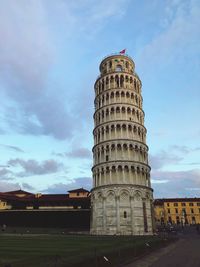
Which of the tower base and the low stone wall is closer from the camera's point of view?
the tower base

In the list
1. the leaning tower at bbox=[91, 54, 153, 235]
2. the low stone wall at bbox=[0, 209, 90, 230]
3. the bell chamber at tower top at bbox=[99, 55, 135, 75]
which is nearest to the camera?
the leaning tower at bbox=[91, 54, 153, 235]

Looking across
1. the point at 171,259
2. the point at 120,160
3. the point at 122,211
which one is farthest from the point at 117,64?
the point at 171,259

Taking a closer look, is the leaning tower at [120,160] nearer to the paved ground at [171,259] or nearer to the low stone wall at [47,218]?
the low stone wall at [47,218]

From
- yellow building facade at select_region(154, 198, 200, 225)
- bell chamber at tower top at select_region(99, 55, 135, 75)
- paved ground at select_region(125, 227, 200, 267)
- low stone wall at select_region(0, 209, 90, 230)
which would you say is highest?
bell chamber at tower top at select_region(99, 55, 135, 75)

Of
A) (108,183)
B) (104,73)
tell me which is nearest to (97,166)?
(108,183)

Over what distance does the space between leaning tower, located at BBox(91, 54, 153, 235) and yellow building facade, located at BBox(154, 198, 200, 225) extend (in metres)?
77.3

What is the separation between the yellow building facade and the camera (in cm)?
12550

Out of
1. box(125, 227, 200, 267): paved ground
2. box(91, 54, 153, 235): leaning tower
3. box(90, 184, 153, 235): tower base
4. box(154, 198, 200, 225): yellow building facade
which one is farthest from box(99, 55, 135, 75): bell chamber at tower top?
box(154, 198, 200, 225): yellow building facade

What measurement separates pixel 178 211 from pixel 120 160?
85.4 meters

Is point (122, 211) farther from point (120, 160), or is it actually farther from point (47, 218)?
point (47, 218)

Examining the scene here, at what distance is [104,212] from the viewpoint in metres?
53.2

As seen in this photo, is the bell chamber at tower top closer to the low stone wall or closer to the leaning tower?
the leaning tower

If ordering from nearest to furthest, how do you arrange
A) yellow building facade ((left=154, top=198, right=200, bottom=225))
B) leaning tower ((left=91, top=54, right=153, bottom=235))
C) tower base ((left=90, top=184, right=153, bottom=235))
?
tower base ((left=90, top=184, right=153, bottom=235)), leaning tower ((left=91, top=54, right=153, bottom=235)), yellow building facade ((left=154, top=198, right=200, bottom=225))

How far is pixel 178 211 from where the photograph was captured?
418ft
